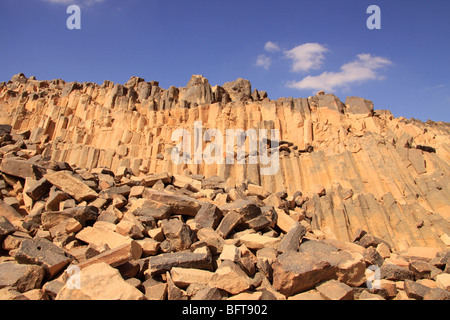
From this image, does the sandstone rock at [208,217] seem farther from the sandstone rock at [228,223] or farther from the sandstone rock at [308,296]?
the sandstone rock at [308,296]

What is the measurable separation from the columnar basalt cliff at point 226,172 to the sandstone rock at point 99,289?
760 millimetres

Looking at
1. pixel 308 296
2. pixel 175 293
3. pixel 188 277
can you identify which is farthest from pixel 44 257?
pixel 308 296

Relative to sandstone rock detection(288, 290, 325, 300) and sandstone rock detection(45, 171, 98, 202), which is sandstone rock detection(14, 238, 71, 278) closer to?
sandstone rock detection(45, 171, 98, 202)

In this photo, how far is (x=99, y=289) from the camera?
3680 mm

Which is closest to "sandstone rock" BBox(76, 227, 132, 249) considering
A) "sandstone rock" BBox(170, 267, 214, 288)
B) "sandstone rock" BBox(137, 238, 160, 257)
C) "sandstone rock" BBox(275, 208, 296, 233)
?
"sandstone rock" BBox(137, 238, 160, 257)

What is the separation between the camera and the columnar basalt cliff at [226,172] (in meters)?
6.57

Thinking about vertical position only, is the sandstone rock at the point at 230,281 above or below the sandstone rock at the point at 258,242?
below

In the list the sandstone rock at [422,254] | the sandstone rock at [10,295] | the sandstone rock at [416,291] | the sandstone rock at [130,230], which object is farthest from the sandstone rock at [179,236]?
the sandstone rock at [422,254]

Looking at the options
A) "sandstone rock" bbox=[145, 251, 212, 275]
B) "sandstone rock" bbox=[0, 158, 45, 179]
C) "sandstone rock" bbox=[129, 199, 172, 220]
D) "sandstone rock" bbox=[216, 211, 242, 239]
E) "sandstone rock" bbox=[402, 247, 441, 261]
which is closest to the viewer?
"sandstone rock" bbox=[145, 251, 212, 275]

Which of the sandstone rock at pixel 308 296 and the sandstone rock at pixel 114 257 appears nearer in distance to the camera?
the sandstone rock at pixel 308 296

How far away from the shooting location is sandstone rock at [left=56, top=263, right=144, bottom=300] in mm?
3602

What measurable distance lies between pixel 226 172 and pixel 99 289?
33.8ft

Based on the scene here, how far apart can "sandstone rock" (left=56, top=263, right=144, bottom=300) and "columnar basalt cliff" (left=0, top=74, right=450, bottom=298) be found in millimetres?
760
